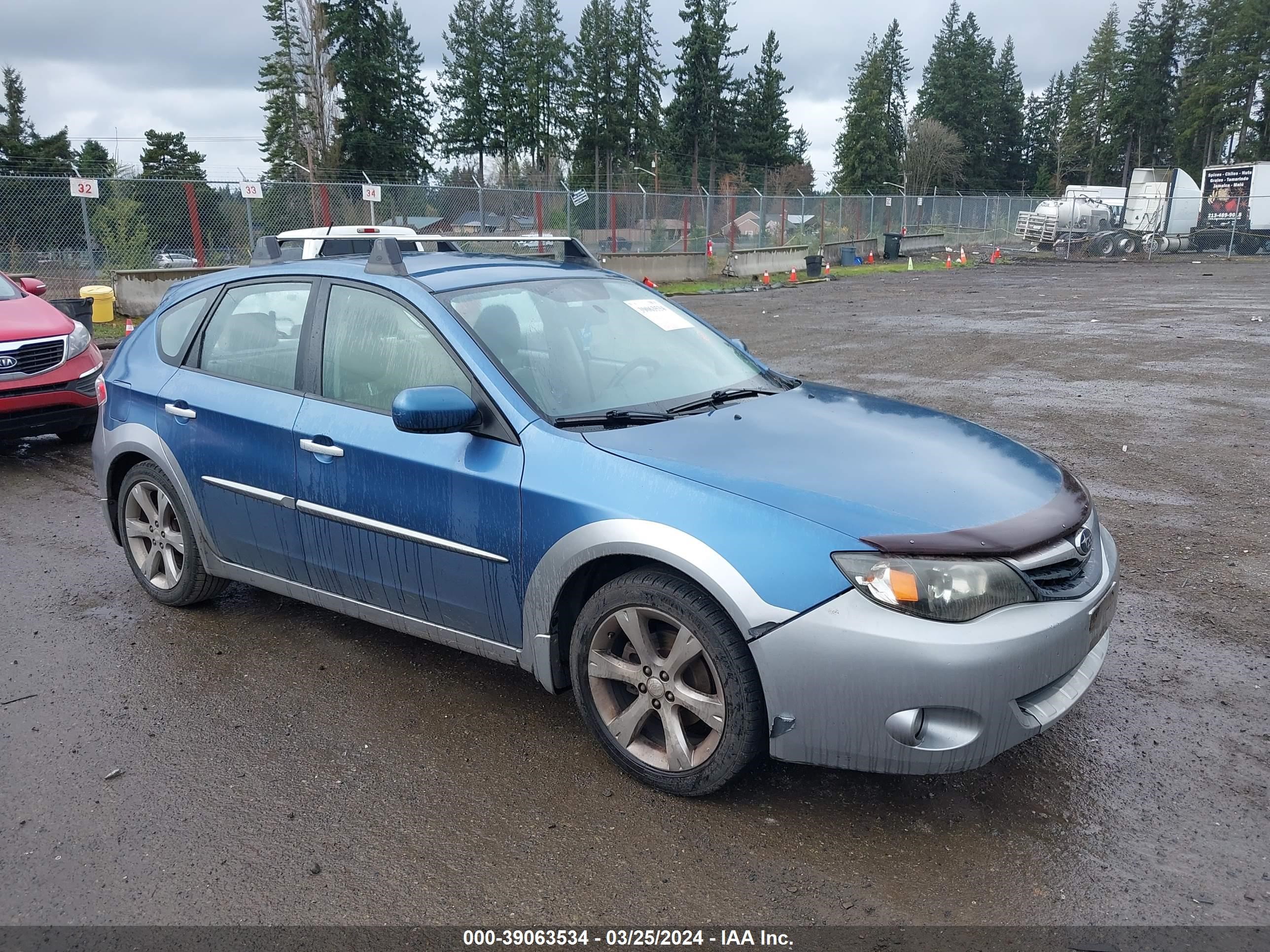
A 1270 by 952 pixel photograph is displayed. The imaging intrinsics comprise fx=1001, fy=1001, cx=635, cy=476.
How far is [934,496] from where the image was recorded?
3.14 metres

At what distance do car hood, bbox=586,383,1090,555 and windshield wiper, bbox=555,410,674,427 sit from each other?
0.07m

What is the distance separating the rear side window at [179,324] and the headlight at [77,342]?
3.89 m

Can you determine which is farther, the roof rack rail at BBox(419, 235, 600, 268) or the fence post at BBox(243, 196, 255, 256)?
the fence post at BBox(243, 196, 255, 256)

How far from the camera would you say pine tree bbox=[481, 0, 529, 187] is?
2869 inches

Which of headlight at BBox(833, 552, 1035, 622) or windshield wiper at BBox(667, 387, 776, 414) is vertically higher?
windshield wiper at BBox(667, 387, 776, 414)

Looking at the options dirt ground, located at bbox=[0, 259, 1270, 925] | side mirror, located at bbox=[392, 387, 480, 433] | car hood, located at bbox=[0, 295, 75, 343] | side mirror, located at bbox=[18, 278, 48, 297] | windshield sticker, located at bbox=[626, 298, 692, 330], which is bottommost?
dirt ground, located at bbox=[0, 259, 1270, 925]

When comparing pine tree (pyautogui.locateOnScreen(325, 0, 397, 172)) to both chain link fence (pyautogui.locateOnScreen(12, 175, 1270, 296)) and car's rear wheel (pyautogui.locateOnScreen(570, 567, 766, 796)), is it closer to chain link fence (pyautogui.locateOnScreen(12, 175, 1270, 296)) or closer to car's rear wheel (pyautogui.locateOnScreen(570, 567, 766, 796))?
chain link fence (pyautogui.locateOnScreen(12, 175, 1270, 296))

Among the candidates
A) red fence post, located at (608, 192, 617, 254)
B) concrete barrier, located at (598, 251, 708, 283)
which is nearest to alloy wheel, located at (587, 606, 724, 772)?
concrete barrier, located at (598, 251, 708, 283)

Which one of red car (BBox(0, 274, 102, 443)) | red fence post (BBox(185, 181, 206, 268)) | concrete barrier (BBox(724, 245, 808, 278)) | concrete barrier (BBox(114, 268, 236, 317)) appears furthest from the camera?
concrete barrier (BBox(724, 245, 808, 278))

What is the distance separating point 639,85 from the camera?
2894 inches

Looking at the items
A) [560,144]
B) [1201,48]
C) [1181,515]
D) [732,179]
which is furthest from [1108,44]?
[1181,515]

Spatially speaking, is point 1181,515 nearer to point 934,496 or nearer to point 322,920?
point 934,496

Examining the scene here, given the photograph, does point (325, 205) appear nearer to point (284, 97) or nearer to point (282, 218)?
point (282, 218)

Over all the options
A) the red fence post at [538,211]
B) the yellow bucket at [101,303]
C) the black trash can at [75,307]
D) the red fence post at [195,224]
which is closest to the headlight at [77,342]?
the black trash can at [75,307]
